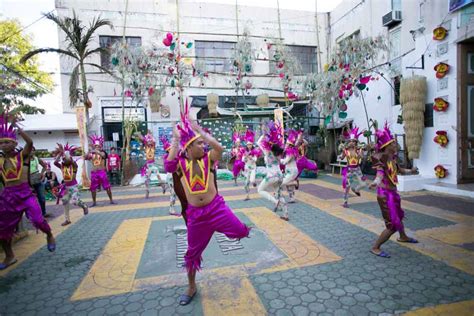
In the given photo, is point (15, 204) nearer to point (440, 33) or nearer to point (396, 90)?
point (440, 33)

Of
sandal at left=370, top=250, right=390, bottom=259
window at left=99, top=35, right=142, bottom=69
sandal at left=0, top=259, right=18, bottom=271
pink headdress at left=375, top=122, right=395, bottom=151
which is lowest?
sandal at left=0, top=259, right=18, bottom=271

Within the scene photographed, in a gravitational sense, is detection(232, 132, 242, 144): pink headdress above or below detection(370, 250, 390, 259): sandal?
above

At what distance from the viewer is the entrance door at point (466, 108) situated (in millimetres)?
7898

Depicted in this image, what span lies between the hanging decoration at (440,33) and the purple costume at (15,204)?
34.6 feet

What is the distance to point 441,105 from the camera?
8.25 metres

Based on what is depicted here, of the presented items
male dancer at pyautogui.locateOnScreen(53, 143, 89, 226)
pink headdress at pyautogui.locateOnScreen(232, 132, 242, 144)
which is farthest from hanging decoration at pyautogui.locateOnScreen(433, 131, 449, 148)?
male dancer at pyautogui.locateOnScreen(53, 143, 89, 226)

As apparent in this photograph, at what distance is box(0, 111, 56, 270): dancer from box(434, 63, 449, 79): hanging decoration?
10051 millimetres

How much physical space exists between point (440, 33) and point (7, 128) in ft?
34.7

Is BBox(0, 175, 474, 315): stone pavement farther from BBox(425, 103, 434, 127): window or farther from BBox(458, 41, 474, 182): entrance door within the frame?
BBox(425, 103, 434, 127): window

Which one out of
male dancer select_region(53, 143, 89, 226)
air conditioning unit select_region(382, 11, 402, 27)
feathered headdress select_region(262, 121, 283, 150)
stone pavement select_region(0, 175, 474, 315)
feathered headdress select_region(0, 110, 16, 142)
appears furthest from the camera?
air conditioning unit select_region(382, 11, 402, 27)

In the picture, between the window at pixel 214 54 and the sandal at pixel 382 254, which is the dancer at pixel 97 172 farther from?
the window at pixel 214 54

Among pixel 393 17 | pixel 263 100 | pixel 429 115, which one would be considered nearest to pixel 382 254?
pixel 429 115

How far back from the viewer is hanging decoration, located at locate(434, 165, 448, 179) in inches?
331

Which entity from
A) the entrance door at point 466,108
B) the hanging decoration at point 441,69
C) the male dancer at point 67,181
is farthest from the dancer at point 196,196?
the hanging decoration at point 441,69
